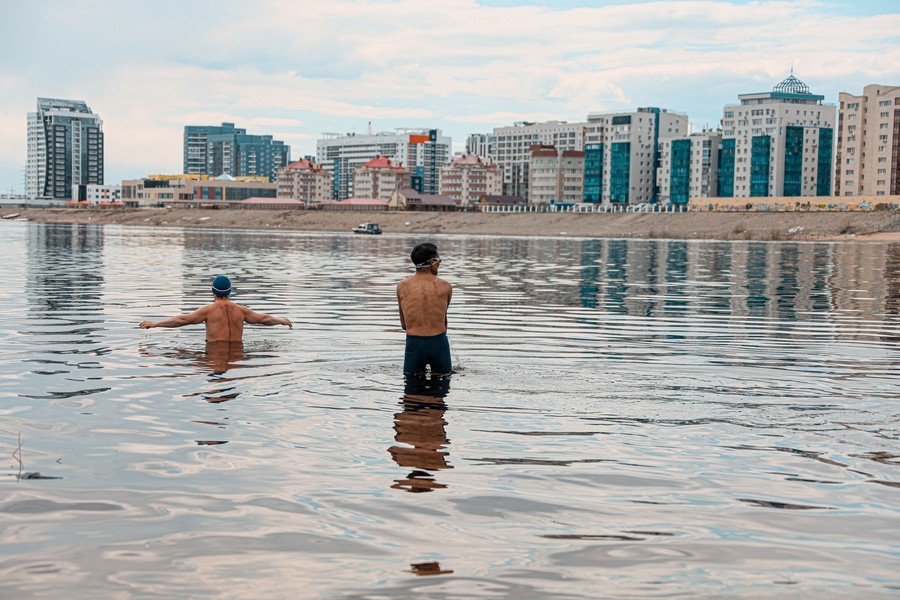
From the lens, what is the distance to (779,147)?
181000 millimetres

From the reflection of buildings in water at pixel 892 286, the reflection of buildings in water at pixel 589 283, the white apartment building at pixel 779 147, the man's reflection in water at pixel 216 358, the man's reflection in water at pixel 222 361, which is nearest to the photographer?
the man's reflection in water at pixel 222 361

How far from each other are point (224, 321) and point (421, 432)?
707 centimetres

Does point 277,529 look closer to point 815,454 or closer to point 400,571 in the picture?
point 400,571

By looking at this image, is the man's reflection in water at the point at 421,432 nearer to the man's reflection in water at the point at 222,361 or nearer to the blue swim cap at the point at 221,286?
the man's reflection in water at the point at 222,361

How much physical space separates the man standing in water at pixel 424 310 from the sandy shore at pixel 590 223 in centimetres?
9919

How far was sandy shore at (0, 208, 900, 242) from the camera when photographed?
115500 mm

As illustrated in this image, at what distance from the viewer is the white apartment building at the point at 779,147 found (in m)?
182

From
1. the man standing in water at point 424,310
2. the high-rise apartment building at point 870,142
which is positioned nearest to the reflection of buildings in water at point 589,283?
the man standing in water at point 424,310

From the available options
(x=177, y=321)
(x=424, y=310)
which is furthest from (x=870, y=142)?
(x=424, y=310)

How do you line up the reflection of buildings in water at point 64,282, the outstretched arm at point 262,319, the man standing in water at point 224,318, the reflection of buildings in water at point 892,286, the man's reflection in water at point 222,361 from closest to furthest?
the man's reflection in water at point 222,361, the outstretched arm at point 262,319, the man standing in water at point 224,318, the reflection of buildings in water at point 64,282, the reflection of buildings in water at point 892,286

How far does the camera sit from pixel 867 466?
9.06 meters

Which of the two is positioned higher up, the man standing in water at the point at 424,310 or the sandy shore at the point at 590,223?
the sandy shore at the point at 590,223

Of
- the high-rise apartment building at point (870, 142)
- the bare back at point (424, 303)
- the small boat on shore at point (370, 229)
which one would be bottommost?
the bare back at point (424, 303)

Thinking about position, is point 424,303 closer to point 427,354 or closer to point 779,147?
point 427,354
